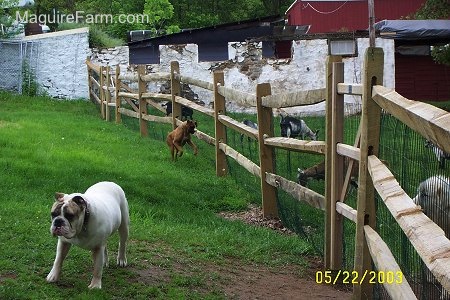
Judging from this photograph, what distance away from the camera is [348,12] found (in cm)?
3250

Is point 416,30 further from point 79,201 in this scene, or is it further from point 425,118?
point 425,118

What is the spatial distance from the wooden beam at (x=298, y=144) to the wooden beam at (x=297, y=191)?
34 cm

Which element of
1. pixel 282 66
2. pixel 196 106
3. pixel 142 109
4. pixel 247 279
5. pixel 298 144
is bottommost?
pixel 247 279

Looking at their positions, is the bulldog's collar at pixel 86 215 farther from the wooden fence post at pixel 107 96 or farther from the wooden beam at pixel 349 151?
the wooden fence post at pixel 107 96

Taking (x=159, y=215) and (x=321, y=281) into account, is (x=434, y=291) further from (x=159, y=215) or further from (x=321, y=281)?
(x=159, y=215)

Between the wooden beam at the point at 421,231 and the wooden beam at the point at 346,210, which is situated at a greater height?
the wooden beam at the point at 421,231

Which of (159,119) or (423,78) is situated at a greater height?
(423,78)

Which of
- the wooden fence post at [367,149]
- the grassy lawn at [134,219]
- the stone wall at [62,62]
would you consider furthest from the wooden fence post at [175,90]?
the stone wall at [62,62]

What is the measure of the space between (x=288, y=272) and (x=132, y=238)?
1.48 meters

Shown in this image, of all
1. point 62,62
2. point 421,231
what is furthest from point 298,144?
point 62,62

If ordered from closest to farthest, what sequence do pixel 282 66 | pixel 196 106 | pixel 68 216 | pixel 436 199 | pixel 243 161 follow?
pixel 436 199 → pixel 68 216 → pixel 243 161 → pixel 196 106 → pixel 282 66

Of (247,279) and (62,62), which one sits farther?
(62,62)

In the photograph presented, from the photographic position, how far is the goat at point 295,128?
12.1 m
